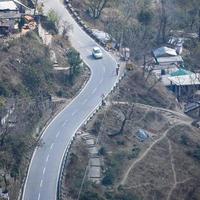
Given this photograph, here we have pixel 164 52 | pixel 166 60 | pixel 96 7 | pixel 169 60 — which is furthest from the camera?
pixel 96 7

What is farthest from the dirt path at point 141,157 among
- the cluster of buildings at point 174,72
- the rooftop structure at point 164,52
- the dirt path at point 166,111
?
the rooftop structure at point 164,52

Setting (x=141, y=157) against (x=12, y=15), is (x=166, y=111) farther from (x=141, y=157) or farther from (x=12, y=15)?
(x=12, y=15)

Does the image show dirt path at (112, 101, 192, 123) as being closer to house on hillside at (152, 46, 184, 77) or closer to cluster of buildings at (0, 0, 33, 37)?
house on hillside at (152, 46, 184, 77)

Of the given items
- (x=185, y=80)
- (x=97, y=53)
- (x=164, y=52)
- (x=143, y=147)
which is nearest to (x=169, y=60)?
(x=164, y=52)

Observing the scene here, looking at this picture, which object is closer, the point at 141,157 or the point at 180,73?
the point at 141,157

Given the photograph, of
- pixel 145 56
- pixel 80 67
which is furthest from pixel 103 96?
pixel 145 56

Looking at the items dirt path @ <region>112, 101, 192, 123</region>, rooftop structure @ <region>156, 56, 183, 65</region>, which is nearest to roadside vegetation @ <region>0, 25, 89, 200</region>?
dirt path @ <region>112, 101, 192, 123</region>

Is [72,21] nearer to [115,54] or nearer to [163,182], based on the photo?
[115,54]
